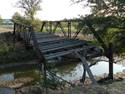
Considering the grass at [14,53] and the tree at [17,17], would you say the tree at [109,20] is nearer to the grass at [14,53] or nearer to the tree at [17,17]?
the grass at [14,53]

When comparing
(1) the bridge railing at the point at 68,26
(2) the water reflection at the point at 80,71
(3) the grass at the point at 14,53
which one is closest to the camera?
(1) the bridge railing at the point at 68,26

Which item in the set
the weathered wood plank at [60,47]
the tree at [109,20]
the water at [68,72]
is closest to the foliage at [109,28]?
the tree at [109,20]

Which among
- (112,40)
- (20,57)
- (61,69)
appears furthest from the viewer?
(20,57)

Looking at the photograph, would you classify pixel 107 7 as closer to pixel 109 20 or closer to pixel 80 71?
pixel 109 20

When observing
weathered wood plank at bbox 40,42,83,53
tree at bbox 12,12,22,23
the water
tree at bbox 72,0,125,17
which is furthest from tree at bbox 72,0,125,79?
tree at bbox 12,12,22,23

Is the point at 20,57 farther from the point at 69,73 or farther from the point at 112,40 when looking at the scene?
the point at 112,40

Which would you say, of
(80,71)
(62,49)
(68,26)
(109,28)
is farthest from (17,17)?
(109,28)

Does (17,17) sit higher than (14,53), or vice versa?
(17,17)

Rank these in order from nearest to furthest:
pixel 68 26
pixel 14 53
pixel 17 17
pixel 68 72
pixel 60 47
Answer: pixel 60 47 → pixel 68 26 → pixel 68 72 → pixel 14 53 → pixel 17 17

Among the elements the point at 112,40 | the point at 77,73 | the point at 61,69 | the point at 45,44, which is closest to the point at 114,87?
the point at 112,40

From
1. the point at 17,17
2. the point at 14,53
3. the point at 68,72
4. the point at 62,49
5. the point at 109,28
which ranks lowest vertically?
the point at 68,72

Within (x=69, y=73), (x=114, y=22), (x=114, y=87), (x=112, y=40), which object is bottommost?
(x=69, y=73)

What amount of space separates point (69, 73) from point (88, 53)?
4921mm

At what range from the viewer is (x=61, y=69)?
1862 centimetres
